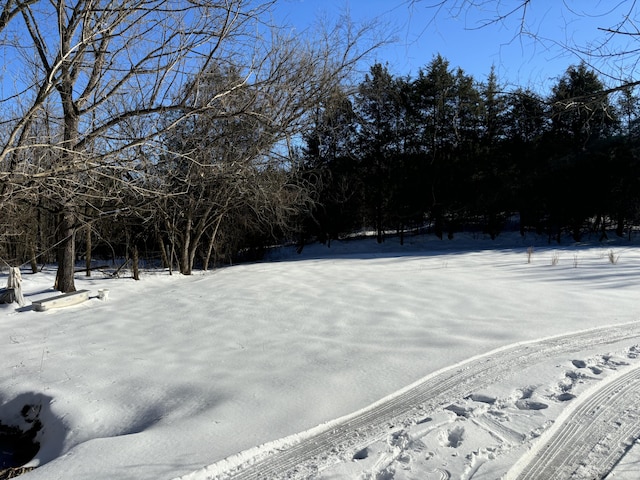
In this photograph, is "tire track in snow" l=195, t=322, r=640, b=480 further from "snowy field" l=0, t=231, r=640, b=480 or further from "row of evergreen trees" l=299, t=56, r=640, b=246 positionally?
"row of evergreen trees" l=299, t=56, r=640, b=246

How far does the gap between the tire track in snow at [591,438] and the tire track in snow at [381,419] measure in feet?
2.32

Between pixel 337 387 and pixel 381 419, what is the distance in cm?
66

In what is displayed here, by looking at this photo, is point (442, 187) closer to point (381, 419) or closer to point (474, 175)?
point (474, 175)

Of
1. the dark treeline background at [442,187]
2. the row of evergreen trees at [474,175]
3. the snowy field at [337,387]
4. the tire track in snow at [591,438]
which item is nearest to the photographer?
the tire track in snow at [591,438]

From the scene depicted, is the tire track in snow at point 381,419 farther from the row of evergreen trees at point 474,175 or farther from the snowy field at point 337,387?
the row of evergreen trees at point 474,175

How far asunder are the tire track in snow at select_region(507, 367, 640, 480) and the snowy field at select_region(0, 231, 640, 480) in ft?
0.04

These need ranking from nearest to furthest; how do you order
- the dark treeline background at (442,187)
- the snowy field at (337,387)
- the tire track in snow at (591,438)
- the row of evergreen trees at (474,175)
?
the tire track in snow at (591,438) < the snowy field at (337,387) < the dark treeline background at (442,187) < the row of evergreen trees at (474,175)

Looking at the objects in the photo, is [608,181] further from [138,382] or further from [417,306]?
[138,382]

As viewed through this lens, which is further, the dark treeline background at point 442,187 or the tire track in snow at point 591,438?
the dark treeline background at point 442,187

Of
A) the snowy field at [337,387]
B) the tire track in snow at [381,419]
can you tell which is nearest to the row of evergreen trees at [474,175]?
the snowy field at [337,387]

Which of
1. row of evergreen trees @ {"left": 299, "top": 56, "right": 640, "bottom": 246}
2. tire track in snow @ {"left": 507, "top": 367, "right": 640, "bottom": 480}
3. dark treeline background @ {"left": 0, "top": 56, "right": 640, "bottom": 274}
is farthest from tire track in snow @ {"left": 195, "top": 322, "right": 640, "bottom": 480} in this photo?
row of evergreen trees @ {"left": 299, "top": 56, "right": 640, "bottom": 246}

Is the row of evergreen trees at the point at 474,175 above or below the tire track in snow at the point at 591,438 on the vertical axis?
above

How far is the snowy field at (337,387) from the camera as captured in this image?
8.83 ft

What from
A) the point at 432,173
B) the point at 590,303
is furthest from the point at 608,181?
the point at 590,303
